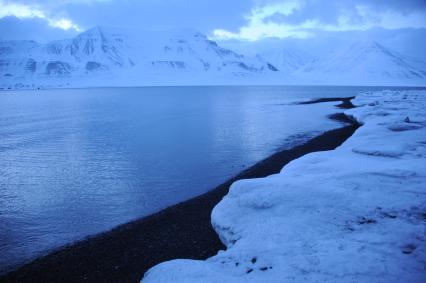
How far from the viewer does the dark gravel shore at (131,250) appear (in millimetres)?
10195

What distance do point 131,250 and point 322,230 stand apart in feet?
21.1

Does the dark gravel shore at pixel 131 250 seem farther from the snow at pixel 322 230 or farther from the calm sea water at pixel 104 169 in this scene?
the snow at pixel 322 230

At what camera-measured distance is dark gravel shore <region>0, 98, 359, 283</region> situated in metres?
10.2

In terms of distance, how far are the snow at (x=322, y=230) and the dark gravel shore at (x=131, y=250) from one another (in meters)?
1.28

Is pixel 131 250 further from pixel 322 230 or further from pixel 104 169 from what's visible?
pixel 104 169

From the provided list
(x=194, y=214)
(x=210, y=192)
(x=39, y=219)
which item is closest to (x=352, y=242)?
(x=194, y=214)

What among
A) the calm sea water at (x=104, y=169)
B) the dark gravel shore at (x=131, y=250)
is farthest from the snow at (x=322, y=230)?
the calm sea water at (x=104, y=169)

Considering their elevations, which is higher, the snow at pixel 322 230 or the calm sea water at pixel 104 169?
the snow at pixel 322 230

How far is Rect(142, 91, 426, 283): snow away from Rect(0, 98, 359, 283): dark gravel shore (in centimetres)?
128

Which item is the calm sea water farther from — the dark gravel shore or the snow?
the snow

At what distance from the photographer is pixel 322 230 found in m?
8.72

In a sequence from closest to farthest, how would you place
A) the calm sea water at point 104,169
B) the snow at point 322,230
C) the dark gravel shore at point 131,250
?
the snow at point 322,230 → the dark gravel shore at point 131,250 → the calm sea water at point 104,169

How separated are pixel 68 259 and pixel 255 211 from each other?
257 inches

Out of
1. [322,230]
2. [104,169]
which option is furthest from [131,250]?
[104,169]
